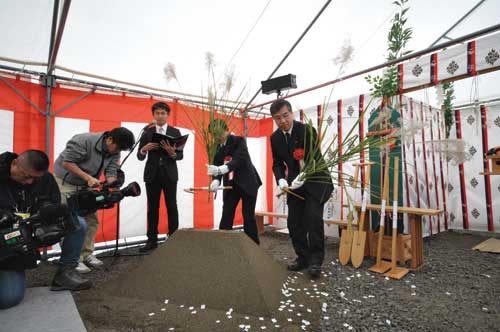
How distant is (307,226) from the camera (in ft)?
7.20

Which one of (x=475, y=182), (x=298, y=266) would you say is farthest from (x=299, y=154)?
(x=475, y=182)

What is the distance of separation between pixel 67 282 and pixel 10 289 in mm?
321

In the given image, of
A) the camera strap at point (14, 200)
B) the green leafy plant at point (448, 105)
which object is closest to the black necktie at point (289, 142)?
the camera strap at point (14, 200)

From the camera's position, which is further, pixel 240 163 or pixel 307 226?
pixel 240 163

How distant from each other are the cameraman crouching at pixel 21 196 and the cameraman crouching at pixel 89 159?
30 cm

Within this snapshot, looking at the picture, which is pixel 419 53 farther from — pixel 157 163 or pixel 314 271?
pixel 157 163

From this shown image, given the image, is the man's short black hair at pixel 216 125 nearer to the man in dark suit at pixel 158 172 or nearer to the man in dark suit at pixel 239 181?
the man in dark suit at pixel 239 181

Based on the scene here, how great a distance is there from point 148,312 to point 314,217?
Answer: 1287 millimetres

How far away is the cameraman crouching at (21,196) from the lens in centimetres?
151

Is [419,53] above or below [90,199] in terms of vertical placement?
above

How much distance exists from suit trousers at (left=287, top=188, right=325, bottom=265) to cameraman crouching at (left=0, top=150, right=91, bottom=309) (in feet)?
5.42

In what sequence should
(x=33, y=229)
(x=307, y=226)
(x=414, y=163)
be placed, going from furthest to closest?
(x=414, y=163) < (x=307, y=226) < (x=33, y=229)

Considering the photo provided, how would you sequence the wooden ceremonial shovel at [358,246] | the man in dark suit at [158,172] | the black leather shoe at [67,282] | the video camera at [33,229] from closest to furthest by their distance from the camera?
the video camera at [33,229]
the black leather shoe at [67,282]
the wooden ceremonial shovel at [358,246]
the man in dark suit at [158,172]

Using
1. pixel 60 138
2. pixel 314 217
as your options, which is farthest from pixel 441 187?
pixel 60 138
